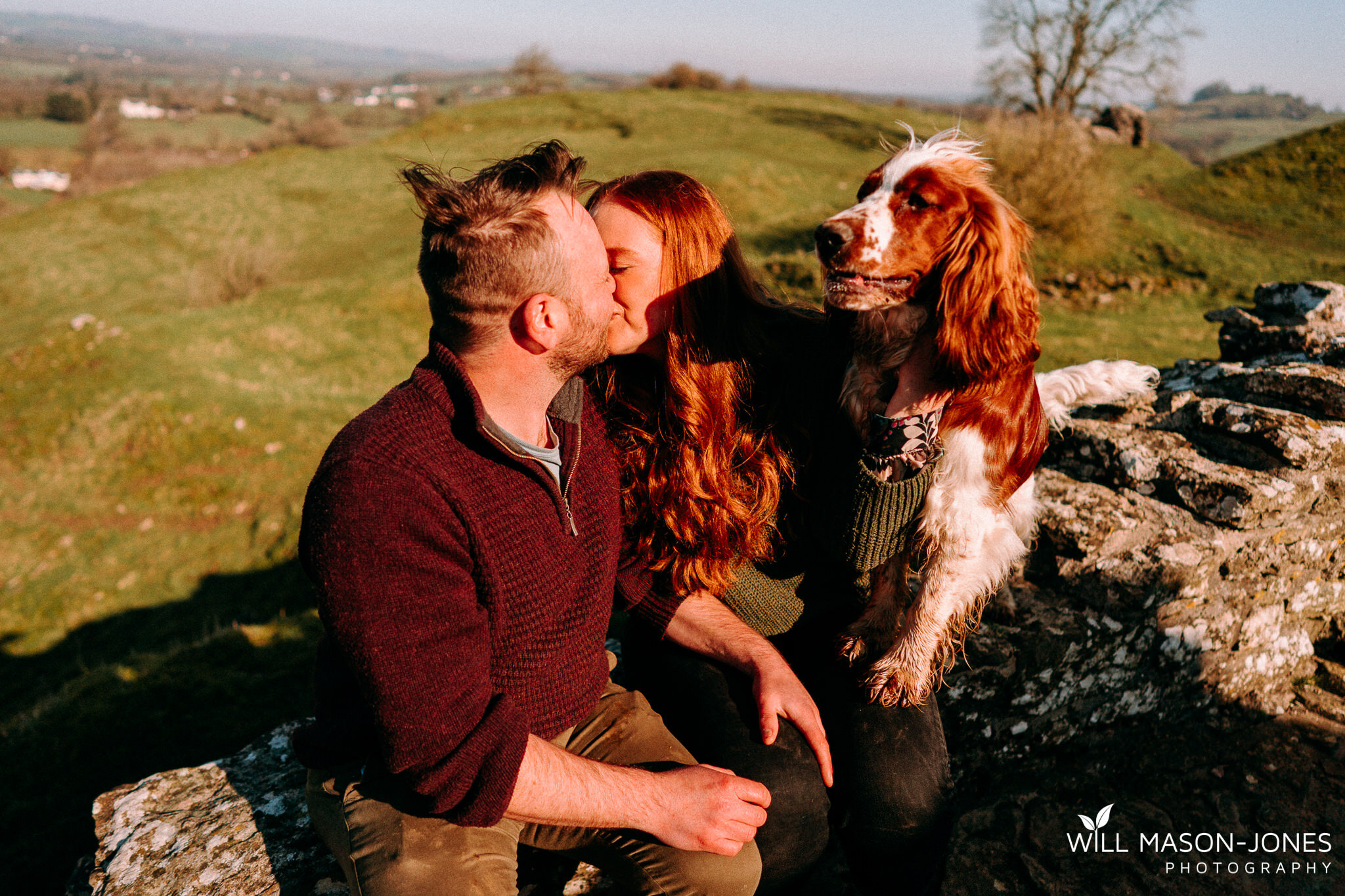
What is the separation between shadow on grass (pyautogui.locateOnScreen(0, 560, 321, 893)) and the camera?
3.41m

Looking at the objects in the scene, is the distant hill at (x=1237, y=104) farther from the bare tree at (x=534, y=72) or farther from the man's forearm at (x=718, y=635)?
the man's forearm at (x=718, y=635)

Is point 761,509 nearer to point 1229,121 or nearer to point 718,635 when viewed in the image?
point 718,635

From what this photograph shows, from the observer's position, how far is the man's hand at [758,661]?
2.29 metres

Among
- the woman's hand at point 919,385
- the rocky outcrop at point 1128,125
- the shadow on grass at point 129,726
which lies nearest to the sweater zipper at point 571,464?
the woman's hand at point 919,385

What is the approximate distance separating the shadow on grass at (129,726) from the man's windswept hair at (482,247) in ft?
10.2

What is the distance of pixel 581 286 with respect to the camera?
2.14 meters

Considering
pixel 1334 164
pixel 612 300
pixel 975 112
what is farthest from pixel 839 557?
pixel 975 112

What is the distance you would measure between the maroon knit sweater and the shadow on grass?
98.4 inches

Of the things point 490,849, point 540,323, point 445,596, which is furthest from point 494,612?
point 540,323

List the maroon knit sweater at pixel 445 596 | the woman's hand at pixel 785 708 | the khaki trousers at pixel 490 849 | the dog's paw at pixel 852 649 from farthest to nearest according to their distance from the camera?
the dog's paw at pixel 852 649 → the woman's hand at pixel 785 708 → the khaki trousers at pixel 490 849 → the maroon knit sweater at pixel 445 596

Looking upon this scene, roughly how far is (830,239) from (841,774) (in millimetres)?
1700

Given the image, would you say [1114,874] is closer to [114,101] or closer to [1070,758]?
[1070,758]

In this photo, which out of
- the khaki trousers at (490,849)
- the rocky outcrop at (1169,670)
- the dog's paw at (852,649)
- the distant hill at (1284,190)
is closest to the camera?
the khaki trousers at (490,849)

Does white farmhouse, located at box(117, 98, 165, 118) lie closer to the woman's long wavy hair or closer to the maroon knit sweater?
the woman's long wavy hair
